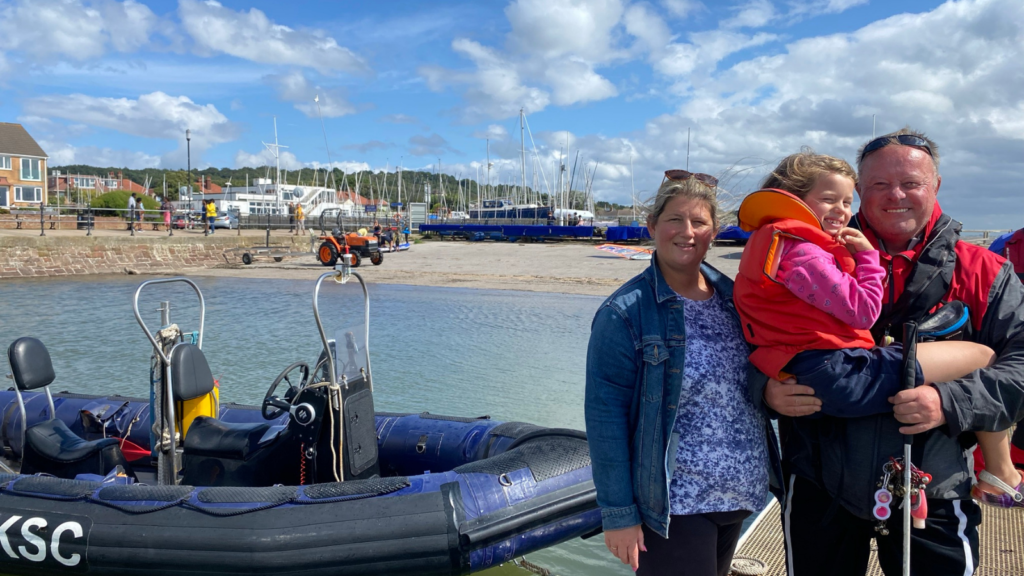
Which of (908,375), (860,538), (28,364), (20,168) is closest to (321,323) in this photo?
(28,364)

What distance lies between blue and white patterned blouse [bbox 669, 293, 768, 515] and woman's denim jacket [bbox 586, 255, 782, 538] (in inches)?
1.2

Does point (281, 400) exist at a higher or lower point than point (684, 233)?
lower

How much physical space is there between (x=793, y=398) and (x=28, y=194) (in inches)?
2116

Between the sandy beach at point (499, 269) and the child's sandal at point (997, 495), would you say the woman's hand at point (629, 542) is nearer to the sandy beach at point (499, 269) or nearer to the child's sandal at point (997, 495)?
the child's sandal at point (997, 495)

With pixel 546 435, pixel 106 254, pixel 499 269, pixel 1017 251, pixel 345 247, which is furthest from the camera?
pixel 499 269

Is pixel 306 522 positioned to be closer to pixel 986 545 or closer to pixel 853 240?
pixel 853 240

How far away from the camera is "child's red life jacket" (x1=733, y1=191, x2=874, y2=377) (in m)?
1.60

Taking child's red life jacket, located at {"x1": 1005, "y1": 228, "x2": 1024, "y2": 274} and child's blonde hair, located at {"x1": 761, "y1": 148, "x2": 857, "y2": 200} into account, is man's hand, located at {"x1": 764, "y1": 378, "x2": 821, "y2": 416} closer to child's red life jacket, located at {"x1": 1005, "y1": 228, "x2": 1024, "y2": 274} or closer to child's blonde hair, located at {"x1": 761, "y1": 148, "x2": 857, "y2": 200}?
child's blonde hair, located at {"x1": 761, "y1": 148, "x2": 857, "y2": 200}

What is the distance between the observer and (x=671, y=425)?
1670 millimetres

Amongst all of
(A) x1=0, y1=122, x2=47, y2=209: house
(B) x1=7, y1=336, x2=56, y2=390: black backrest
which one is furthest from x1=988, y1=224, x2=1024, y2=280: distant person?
(A) x1=0, y1=122, x2=47, y2=209: house

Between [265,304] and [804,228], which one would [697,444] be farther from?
[265,304]

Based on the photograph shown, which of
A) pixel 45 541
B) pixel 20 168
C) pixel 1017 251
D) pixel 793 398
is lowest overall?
pixel 45 541

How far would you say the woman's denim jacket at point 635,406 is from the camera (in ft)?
5.49

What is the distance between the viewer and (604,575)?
365cm
